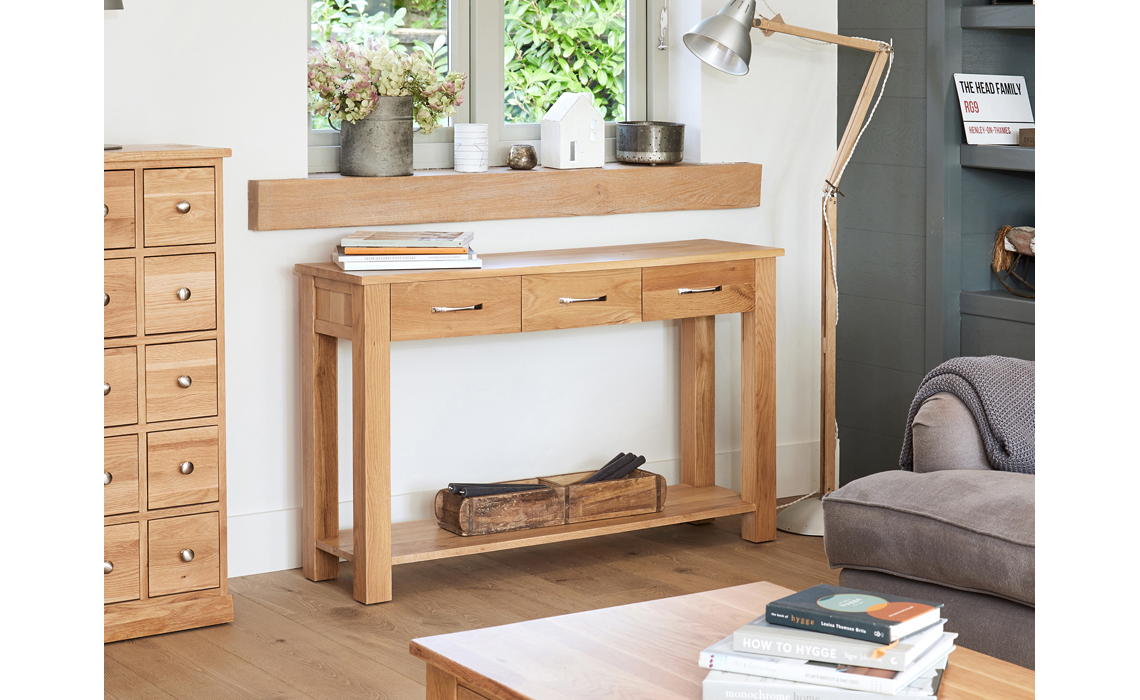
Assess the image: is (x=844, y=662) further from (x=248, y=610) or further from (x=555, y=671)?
(x=248, y=610)

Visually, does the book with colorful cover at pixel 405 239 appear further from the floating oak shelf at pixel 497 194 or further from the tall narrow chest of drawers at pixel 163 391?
the tall narrow chest of drawers at pixel 163 391

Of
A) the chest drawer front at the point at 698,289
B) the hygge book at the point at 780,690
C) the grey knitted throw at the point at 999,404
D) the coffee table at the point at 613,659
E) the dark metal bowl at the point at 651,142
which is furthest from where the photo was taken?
the dark metal bowl at the point at 651,142

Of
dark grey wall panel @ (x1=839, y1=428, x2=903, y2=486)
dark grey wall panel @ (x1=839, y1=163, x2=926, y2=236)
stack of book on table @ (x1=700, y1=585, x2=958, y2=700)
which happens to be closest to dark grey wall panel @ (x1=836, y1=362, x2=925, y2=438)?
dark grey wall panel @ (x1=839, y1=428, x2=903, y2=486)

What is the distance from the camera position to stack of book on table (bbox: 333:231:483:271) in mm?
3094

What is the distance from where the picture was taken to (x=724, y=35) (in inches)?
139

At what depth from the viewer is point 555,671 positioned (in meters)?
1.66

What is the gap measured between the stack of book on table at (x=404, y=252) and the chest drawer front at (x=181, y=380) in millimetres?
421

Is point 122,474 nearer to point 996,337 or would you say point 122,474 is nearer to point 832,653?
point 832,653

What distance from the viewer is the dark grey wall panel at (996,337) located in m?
3.64

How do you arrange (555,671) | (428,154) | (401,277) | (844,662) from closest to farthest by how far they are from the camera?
(844,662), (555,671), (401,277), (428,154)

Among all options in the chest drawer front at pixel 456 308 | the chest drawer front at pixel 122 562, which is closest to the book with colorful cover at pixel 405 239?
the chest drawer front at pixel 456 308
